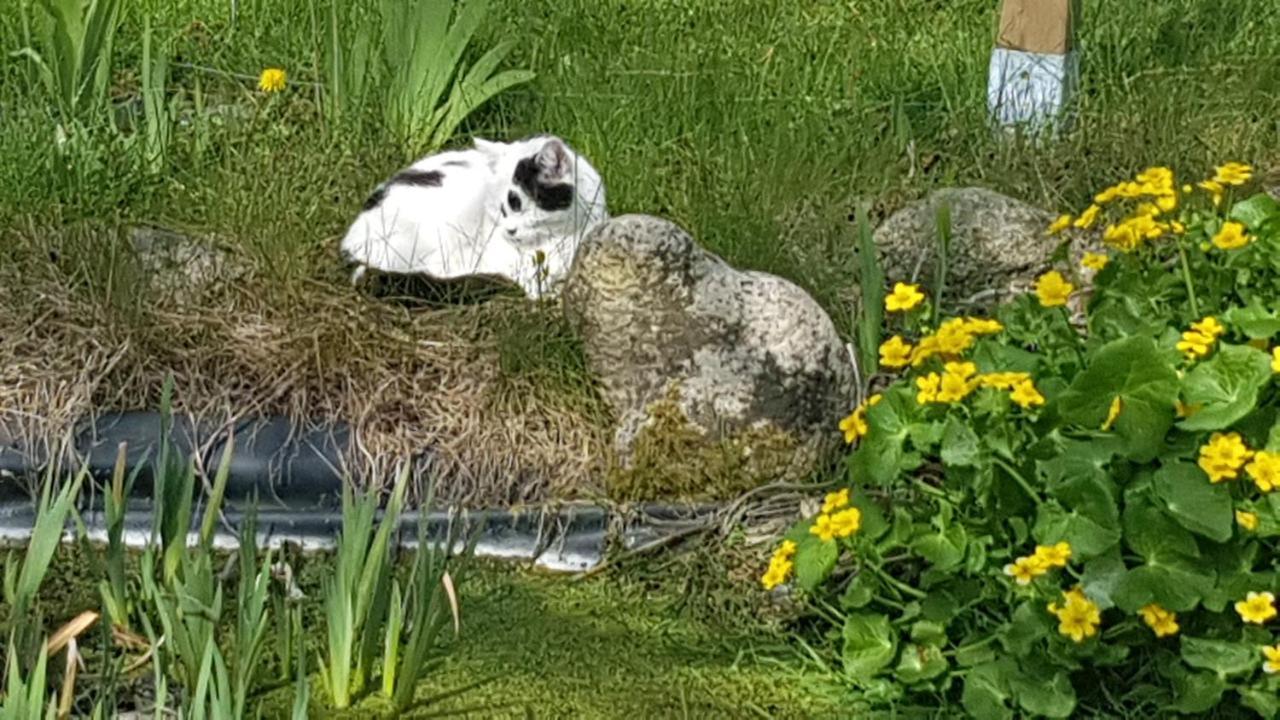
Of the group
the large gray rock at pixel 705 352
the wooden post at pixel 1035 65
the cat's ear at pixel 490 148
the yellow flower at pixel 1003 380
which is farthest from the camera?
the wooden post at pixel 1035 65

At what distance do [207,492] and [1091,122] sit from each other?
2177 millimetres

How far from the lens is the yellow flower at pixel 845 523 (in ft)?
8.39

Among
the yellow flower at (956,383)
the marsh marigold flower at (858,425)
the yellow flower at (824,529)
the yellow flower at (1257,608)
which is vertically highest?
the yellow flower at (956,383)

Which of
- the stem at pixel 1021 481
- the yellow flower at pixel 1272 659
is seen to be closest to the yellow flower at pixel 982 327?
the stem at pixel 1021 481

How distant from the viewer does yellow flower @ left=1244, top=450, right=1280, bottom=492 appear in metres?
2.34

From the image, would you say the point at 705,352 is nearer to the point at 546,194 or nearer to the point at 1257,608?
the point at 546,194

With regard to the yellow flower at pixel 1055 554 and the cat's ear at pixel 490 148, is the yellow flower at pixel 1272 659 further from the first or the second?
the cat's ear at pixel 490 148

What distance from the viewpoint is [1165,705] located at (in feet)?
8.34

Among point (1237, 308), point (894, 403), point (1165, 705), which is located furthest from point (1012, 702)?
point (1237, 308)

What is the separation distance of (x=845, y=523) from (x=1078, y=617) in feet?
1.14

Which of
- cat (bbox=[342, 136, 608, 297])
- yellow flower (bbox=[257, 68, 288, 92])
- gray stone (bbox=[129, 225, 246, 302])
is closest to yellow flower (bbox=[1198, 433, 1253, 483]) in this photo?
cat (bbox=[342, 136, 608, 297])

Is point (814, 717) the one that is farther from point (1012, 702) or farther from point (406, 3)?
point (406, 3)

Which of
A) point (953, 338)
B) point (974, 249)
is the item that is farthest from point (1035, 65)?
point (953, 338)

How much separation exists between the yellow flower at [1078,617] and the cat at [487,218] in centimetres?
150
